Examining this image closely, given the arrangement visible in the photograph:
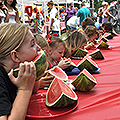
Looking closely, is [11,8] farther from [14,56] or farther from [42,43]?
[14,56]

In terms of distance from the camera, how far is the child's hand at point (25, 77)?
1.07m

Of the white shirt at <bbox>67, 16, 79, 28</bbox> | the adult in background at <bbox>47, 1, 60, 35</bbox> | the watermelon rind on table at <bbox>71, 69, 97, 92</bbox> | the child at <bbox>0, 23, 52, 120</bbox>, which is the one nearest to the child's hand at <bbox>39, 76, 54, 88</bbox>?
the watermelon rind on table at <bbox>71, 69, 97, 92</bbox>

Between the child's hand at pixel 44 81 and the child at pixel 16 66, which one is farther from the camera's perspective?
the child's hand at pixel 44 81

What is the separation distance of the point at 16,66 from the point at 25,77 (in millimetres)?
154

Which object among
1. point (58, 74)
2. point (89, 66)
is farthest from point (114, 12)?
point (58, 74)

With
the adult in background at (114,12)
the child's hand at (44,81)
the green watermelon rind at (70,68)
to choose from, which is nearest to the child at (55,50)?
the green watermelon rind at (70,68)

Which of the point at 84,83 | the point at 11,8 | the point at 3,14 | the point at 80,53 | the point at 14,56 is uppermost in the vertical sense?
the point at 11,8

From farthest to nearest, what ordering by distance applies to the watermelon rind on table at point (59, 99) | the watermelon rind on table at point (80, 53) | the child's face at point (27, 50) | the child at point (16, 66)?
1. the watermelon rind on table at point (80, 53)
2. the watermelon rind on table at point (59, 99)
3. the child's face at point (27, 50)
4. the child at point (16, 66)

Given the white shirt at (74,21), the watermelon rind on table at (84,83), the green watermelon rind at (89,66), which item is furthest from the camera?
the white shirt at (74,21)

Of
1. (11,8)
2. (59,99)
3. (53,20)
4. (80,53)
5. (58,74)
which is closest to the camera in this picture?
(59,99)

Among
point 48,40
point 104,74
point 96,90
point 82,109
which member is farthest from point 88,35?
point 82,109

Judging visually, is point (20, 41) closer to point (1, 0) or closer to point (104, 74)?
point (104, 74)

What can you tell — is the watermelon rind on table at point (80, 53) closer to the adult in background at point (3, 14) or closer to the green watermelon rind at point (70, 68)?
the green watermelon rind at point (70, 68)

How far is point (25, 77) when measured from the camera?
1081 millimetres
